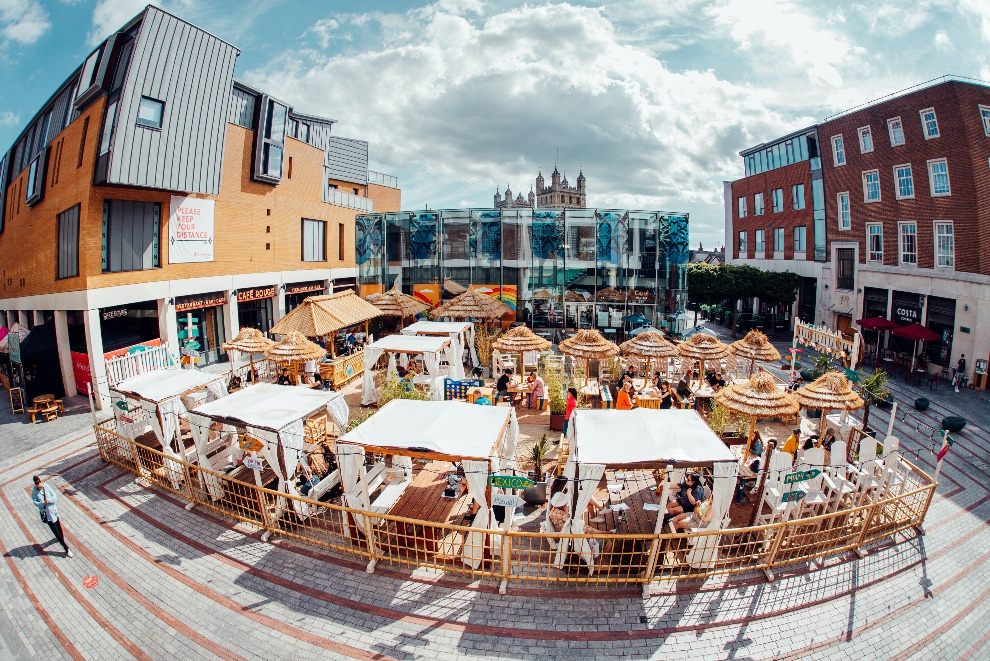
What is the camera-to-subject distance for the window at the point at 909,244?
79.2 ft

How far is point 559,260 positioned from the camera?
97.4 feet

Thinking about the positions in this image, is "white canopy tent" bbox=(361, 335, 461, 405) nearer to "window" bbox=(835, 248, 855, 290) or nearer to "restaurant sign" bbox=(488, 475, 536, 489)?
"restaurant sign" bbox=(488, 475, 536, 489)

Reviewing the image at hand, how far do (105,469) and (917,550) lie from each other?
18.4m

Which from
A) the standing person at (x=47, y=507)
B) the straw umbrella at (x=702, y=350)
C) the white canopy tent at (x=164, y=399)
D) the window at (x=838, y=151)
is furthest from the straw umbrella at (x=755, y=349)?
the window at (x=838, y=151)

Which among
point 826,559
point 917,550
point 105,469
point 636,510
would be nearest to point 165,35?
point 105,469

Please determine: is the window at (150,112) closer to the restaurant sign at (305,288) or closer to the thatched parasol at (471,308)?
the restaurant sign at (305,288)

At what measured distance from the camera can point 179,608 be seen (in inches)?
291

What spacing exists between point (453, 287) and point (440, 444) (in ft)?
76.7

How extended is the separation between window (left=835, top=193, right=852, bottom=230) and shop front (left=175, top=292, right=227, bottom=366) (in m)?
36.5

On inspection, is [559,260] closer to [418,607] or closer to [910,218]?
[910,218]

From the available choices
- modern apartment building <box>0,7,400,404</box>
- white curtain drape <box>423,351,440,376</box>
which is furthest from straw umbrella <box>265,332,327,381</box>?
modern apartment building <box>0,7,400,404</box>

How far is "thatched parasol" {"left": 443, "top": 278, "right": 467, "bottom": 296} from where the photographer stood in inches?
1220

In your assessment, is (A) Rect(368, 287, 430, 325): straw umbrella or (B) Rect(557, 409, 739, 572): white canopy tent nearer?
(B) Rect(557, 409, 739, 572): white canopy tent

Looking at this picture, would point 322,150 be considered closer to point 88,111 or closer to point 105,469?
point 88,111
